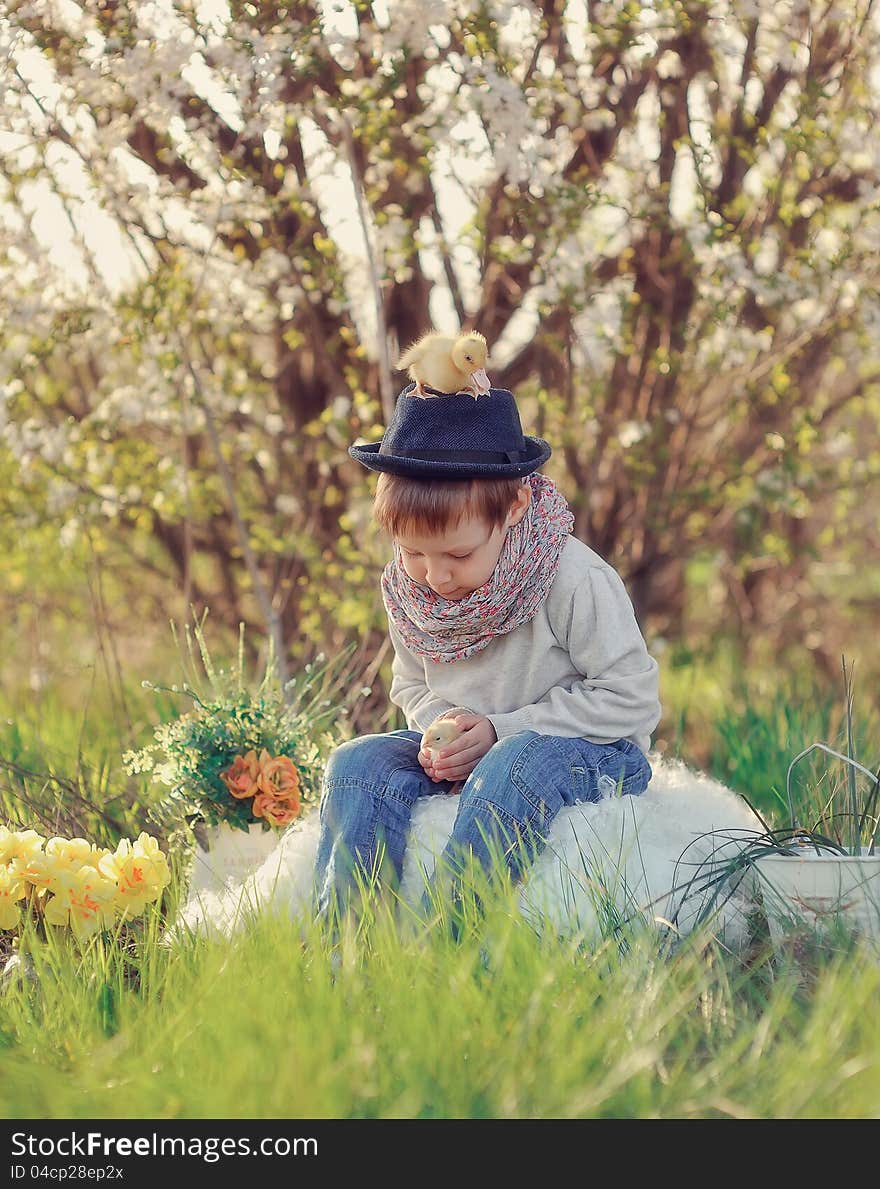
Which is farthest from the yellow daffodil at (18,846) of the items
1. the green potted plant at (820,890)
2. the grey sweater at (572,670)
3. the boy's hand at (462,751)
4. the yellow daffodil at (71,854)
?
the green potted plant at (820,890)

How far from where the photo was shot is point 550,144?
366 centimetres

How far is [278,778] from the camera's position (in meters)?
2.82

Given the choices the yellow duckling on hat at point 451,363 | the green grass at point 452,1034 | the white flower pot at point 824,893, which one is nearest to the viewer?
the green grass at point 452,1034

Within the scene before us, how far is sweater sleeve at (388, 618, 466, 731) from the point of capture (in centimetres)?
271

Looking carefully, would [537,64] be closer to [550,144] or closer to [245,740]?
[550,144]

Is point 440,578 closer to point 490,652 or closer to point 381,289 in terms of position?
point 490,652

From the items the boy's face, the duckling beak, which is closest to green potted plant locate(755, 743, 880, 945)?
the boy's face

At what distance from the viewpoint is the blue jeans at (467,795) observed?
2.32 meters

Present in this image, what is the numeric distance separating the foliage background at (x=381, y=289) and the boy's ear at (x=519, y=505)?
4.10ft

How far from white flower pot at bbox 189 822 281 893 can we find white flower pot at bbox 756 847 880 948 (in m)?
1.15

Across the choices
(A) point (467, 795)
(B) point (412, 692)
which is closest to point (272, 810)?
(B) point (412, 692)

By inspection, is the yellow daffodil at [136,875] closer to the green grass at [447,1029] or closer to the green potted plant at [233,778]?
the green grass at [447,1029]

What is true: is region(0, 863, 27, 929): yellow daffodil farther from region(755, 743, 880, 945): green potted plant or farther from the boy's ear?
region(755, 743, 880, 945): green potted plant

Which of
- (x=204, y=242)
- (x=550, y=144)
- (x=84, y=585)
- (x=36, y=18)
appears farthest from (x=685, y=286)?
(x=84, y=585)
